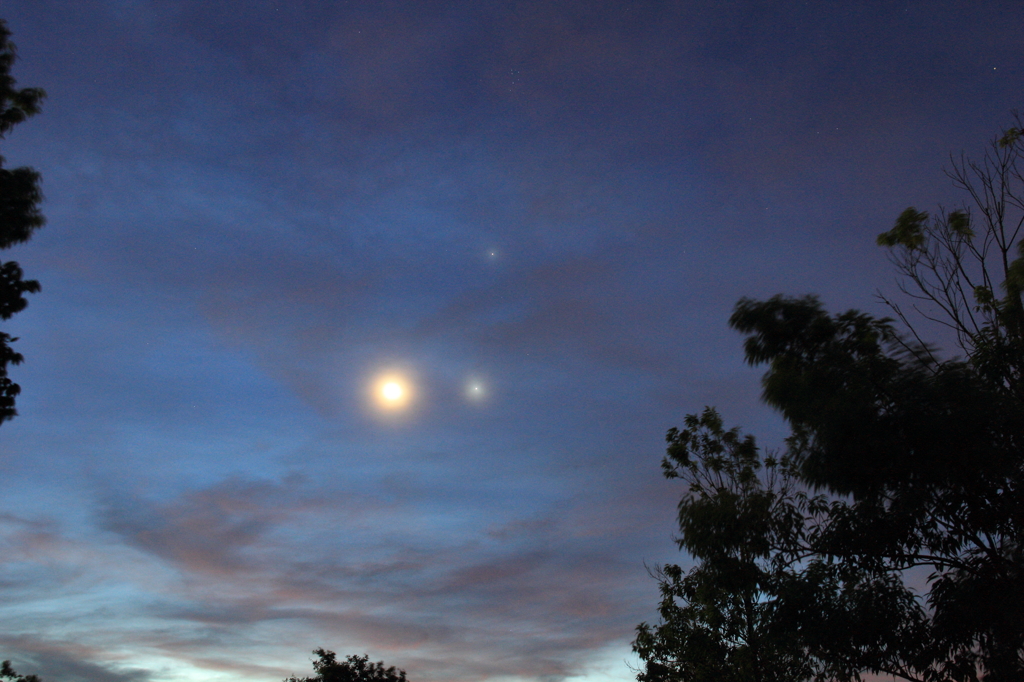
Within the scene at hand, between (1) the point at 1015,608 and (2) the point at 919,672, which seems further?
(2) the point at 919,672

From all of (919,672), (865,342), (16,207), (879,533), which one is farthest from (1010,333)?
(16,207)

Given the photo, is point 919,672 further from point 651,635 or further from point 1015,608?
point 651,635

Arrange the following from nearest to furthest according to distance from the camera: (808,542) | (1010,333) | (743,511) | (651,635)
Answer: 1. (1010,333)
2. (808,542)
3. (743,511)
4. (651,635)

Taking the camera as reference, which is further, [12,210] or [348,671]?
[348,671]

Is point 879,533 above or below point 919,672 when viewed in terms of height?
above

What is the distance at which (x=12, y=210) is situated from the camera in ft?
58.2

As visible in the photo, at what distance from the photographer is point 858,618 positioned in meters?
12.1

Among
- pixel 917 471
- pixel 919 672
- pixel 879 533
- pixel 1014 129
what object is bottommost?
pixel 919 672

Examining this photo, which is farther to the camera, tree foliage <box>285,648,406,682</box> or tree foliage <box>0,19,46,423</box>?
tree foliage <box>285,648,406,682</box>

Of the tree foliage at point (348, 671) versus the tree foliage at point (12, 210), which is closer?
the tree foliage at point (12, 210)

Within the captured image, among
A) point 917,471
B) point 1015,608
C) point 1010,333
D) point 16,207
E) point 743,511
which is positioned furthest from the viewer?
point 16,207

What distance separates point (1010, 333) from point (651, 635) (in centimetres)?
1762

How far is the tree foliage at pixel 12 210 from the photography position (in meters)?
17.3

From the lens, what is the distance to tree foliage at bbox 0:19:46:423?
17312 millimetres
